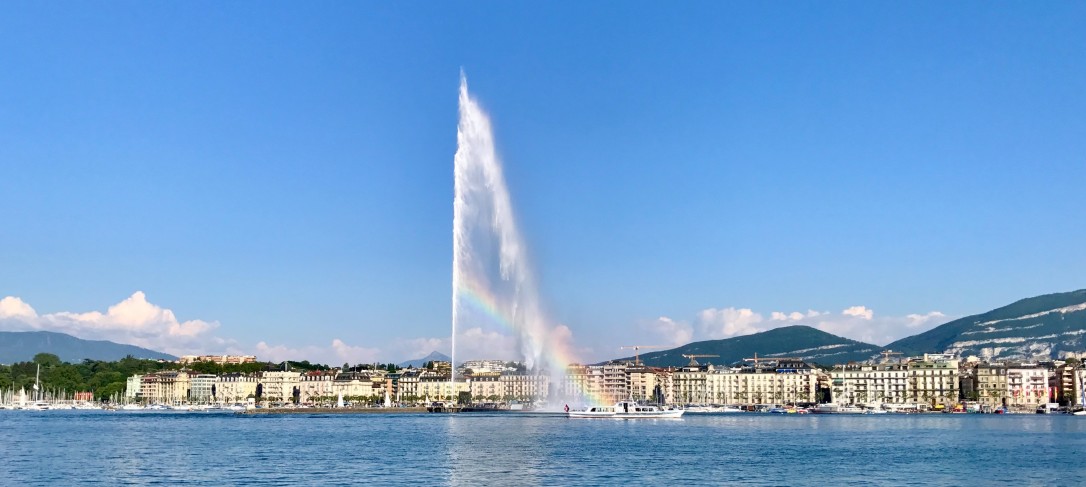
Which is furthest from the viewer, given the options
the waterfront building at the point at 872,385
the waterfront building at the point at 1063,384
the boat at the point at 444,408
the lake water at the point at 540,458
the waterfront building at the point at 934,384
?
the waterfront building at the point at 872,385

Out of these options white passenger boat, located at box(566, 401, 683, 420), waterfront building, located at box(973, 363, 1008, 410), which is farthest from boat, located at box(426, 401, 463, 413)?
waterfront building, located at box(973, 363, 1008, 410)

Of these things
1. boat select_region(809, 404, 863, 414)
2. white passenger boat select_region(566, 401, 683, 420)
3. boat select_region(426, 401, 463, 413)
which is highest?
white passenger boat select_region(566, 401, 683, 420)

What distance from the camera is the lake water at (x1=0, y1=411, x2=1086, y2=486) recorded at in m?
46.0

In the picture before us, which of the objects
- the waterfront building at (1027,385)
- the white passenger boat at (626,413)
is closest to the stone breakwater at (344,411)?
the white passenger boat at (626,413)

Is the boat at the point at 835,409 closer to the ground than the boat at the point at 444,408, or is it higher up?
closer to the ground

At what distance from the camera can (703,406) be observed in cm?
18850

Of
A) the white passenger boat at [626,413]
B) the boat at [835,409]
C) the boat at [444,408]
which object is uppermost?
the white passenger boat at [626,413]

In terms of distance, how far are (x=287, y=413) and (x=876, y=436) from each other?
96.4 m

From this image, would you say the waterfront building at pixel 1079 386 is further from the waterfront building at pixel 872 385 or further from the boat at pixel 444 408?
the boat at pixel 444 408

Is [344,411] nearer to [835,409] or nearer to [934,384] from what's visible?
[835,409]

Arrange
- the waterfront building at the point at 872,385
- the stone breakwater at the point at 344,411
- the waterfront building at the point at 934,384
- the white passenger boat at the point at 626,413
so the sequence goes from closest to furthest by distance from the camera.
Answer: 1. the white passenger boat at the point at 626,413
2. the stone breakwater at the point at 344,411
3. the waterfront building at the point at 934,384
4. the waterfront building at the point at 872,385

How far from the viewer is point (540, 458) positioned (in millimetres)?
55375

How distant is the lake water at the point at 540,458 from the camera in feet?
151

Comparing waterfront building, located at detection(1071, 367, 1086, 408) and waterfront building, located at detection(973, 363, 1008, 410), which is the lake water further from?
waterfront building, located at detection(973, 363, 1008, 410)
